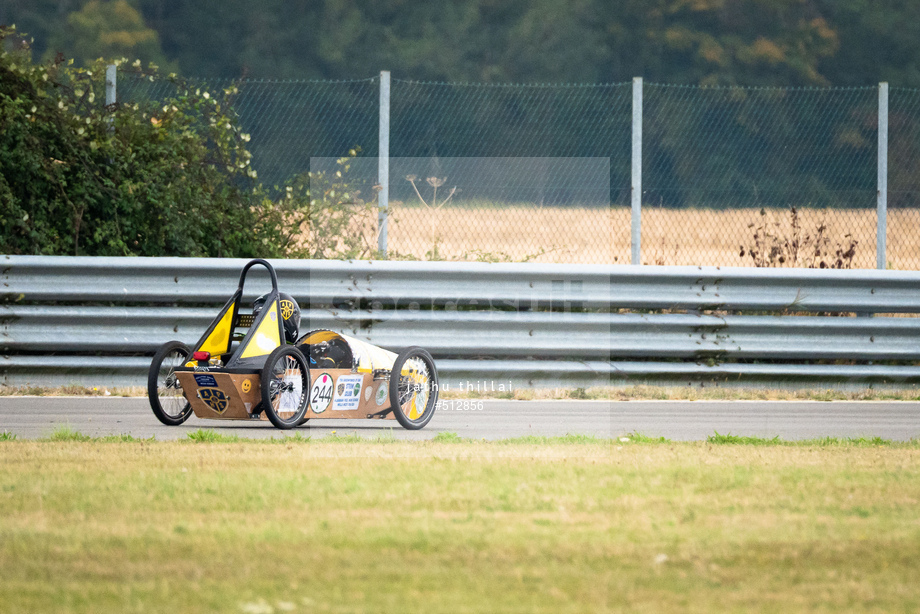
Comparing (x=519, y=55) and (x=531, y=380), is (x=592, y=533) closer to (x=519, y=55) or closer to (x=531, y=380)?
(x=531, y=380)

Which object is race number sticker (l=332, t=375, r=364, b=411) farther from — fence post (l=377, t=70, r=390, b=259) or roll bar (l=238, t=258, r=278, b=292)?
fence post (l=377, t=70, r=390, b=259)

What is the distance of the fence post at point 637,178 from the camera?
10992 mm

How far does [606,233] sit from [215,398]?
17.4 ft

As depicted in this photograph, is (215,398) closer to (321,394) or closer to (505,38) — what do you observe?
(321,394)

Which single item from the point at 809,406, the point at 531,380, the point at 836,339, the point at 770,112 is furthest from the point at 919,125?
the point at 531,380

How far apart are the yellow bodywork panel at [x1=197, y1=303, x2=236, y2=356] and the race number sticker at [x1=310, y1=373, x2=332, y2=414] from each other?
2.30 ft

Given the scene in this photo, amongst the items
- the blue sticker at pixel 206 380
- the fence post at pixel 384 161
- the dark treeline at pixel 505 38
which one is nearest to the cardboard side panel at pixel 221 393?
the blue sticker at pixel 206 380

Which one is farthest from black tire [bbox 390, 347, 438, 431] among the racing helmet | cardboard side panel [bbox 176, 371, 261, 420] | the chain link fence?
the chain link fence

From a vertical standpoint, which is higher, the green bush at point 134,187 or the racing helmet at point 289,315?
the green bush at point 134,187

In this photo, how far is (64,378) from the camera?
1026 centimetres

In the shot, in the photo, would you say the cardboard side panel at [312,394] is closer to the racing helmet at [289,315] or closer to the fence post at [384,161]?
the racing helmet at [289,315]

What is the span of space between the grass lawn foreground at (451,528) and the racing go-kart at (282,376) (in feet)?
2.44

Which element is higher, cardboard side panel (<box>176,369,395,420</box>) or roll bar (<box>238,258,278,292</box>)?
roll bar (<box>238,258,278,292</box>)

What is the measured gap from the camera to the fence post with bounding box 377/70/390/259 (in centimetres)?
1098
